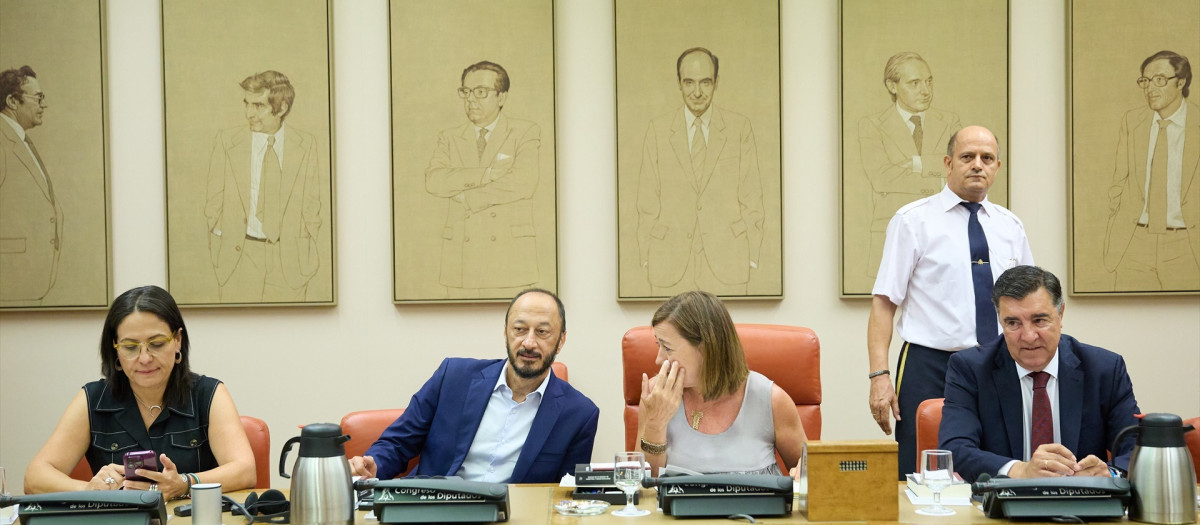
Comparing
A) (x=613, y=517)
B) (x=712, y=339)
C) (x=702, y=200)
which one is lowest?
(x=613, y=517)

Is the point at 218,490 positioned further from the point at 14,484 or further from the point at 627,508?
the point at 14,484

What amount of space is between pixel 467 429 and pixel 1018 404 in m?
1.65

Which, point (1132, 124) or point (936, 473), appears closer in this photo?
point (936, 473)

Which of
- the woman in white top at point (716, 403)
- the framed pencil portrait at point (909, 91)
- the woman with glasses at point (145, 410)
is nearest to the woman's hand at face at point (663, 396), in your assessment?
the woman in white top at point (716, 403)

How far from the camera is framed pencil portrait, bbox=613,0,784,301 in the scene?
449 centimetres

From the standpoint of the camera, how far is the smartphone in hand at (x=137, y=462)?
2.45 m

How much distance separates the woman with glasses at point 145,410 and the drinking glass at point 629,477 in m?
1.14

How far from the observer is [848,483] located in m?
2.22

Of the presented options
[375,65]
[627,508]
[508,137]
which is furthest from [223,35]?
[627,508]

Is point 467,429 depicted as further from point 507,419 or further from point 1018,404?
point 1018,404

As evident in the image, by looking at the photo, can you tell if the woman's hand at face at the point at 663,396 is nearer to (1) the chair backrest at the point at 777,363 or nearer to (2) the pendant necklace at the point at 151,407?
(1) the chair backrest at the point at 777,363

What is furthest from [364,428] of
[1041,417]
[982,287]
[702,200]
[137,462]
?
[982,287]

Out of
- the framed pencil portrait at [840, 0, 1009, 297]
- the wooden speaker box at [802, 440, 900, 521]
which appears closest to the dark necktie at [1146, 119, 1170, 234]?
the framed pencil portrait at [840, 0, 1009, 297]

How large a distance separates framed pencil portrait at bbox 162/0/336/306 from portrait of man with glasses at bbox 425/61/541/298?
0.54 m
